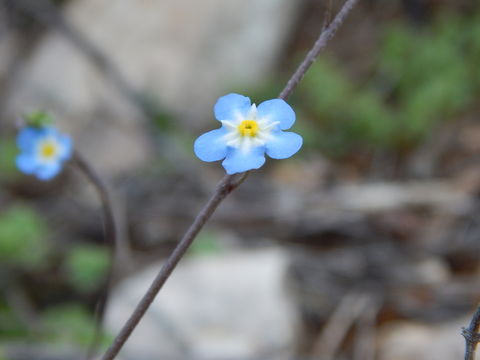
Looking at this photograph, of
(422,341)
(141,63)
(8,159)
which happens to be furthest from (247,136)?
(141,63)

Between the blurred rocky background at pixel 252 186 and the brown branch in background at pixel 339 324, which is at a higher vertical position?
the blurred rocky background at pixel 252 186

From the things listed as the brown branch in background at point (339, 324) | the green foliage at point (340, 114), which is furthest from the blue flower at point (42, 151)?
the green foliage at point (340, 114)

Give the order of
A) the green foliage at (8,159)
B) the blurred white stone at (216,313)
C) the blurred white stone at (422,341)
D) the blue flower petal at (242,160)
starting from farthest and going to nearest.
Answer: the green foliage at (8,159) < the blurred white stone at (216,313) < the blurred white stone at (422,341) < the blue flower petal at (242,160)

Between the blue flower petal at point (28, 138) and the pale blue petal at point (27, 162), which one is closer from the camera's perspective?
the blue flower petal at point (28, 138)

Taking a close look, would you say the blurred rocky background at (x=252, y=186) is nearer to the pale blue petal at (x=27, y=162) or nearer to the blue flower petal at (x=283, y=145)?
the pale blue petal at (x=27, y=162)

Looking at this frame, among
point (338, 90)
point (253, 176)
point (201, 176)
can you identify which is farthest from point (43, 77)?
point (338, 90)

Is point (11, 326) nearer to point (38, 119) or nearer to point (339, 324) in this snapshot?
point (339, 324)

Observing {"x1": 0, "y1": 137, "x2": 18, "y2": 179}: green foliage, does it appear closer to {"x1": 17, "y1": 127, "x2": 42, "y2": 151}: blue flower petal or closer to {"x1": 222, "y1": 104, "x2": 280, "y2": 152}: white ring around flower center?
{"x1": 17, "y1": 127, "x2": 42, "y2": 151}: blue flower petal
